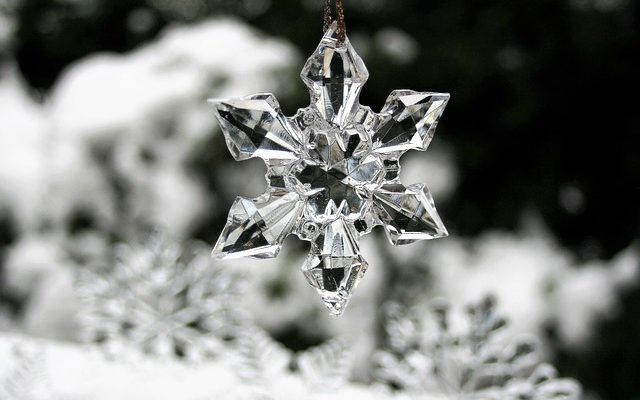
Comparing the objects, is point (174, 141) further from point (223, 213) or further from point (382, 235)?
point (382, 235)

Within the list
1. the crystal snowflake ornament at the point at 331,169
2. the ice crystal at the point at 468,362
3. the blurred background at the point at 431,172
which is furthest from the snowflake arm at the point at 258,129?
the blurred background at the point at 431,172

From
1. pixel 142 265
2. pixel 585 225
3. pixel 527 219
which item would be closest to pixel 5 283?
pixel 142 265

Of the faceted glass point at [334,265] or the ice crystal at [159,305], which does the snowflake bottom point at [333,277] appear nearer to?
the faceted glass point at [334,265]

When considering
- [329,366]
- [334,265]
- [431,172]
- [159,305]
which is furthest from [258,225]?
[431,172]

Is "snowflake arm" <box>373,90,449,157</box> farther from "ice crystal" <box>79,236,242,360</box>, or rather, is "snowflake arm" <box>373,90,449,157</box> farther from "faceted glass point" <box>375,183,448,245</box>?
"ice crystal" <box>79,236,242,360</box>

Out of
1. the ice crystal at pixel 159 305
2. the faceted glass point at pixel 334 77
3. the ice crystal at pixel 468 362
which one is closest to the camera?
the faceted glass point at pixel 334 77

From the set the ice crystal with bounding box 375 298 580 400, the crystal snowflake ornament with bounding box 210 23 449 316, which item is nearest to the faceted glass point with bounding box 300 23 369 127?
the crystal snowflake ornament with bounding box 210 23 449 316
